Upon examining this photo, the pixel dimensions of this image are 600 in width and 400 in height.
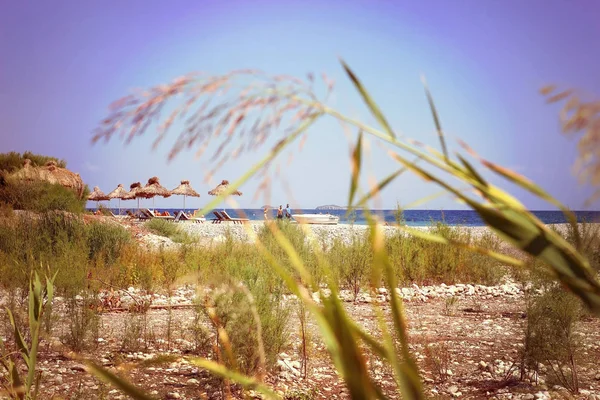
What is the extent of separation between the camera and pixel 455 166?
58 cm

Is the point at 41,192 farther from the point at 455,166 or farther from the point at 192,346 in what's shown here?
the point at 455,166

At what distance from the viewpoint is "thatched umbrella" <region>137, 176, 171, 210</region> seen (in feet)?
100

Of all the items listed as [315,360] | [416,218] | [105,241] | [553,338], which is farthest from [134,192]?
[416,218]

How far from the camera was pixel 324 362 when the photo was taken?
4090mm

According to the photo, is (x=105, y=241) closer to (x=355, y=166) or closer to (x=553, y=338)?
(x=553, y=338)

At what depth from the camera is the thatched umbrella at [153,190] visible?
3059 centimetres

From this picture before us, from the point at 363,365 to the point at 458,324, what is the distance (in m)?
5.40

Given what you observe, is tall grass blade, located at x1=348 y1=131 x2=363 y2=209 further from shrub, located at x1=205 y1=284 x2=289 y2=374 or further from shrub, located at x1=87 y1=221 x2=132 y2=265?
shrub, located at x1=87 y1=221 x2=132 y2=265

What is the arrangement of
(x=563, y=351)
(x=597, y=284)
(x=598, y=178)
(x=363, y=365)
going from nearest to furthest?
(x=363, y=365)
(x=597, y=284)
(x=598, y=178)
(x=563, y=351)

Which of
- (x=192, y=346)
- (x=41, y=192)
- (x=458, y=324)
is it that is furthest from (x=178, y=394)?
(x=41, y=192)

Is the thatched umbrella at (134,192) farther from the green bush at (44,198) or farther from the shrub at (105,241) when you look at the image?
the shrub at (105,241)

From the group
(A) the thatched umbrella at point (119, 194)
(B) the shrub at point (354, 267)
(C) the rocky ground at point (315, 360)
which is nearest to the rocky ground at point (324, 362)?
(C) the rocky ground at point (315, 360)

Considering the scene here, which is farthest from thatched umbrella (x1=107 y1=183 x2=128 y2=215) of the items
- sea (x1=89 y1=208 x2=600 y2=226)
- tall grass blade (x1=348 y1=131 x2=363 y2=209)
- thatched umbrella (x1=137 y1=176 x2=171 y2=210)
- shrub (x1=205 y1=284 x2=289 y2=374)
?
tall grass blade (x1=348 y1=131 x2=363 y2=209)

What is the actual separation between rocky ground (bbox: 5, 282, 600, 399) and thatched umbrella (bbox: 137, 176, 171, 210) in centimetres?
2563
